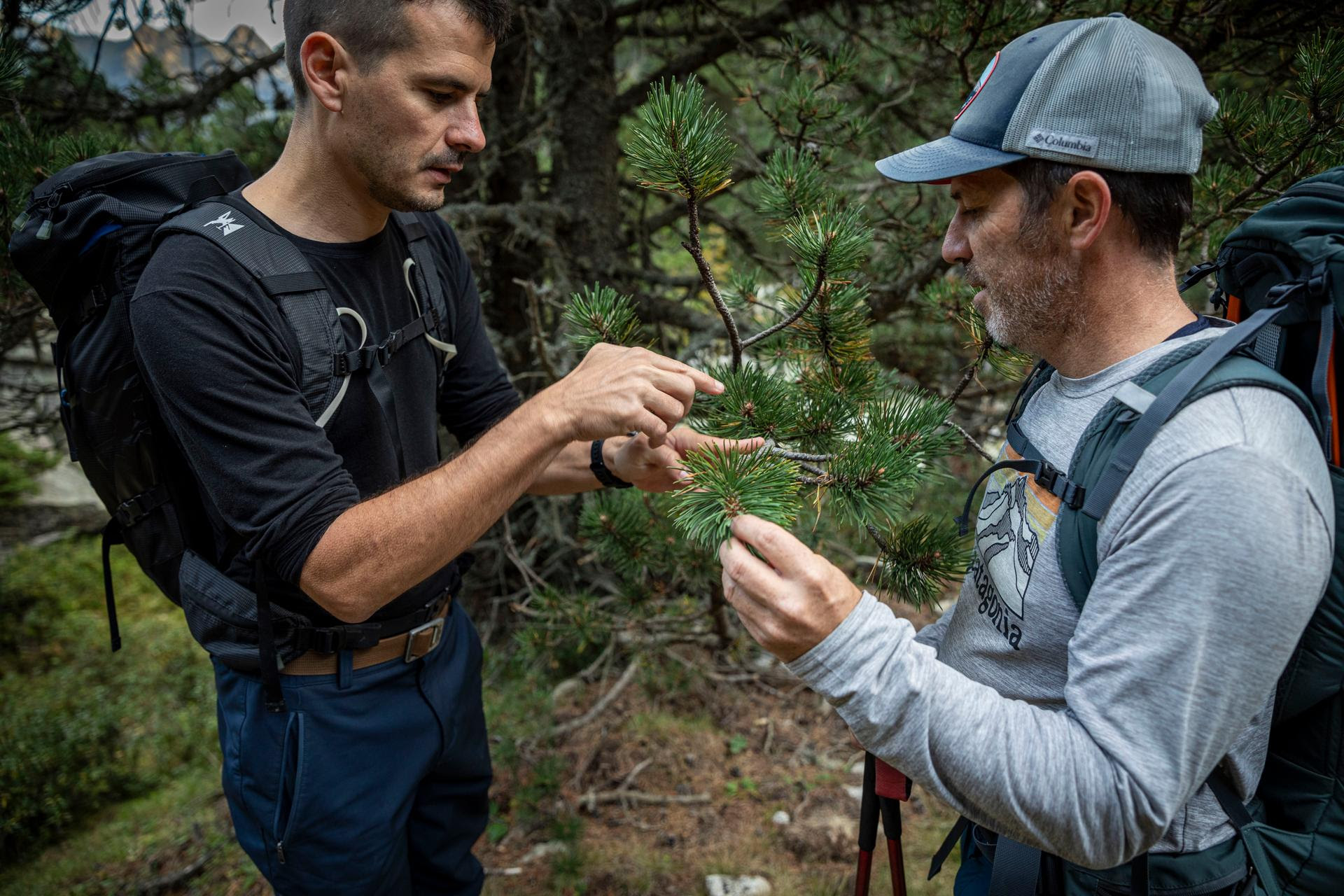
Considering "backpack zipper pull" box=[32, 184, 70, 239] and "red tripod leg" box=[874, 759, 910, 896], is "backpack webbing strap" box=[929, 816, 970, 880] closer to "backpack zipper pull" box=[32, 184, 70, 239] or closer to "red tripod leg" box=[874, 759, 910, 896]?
"red tripod leg" box=[874, 759, 910, 896]

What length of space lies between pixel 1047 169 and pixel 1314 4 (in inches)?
72.3

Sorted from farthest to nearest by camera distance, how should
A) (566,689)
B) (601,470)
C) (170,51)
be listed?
(170,51), (566,689), (601,470)

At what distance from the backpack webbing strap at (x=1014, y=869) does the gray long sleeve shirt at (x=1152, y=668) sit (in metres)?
0.22

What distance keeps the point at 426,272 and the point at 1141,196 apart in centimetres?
183

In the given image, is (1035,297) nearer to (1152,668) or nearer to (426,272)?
(1152,668)

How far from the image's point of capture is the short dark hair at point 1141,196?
1.38 m

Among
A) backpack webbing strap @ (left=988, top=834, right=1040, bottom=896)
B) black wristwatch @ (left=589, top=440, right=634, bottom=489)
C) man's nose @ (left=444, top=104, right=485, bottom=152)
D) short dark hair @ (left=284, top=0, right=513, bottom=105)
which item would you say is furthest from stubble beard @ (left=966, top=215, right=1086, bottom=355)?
short dark hair @ (left=284, top=0, right=513, bottom=105)

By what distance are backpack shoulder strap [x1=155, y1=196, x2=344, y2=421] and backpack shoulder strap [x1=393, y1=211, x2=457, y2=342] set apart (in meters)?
0.36

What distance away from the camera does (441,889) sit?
243cm

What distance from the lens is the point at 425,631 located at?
219 cm

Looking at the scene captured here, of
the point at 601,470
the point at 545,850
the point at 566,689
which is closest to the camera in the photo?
the point at 601,470

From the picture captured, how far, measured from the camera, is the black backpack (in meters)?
1.80

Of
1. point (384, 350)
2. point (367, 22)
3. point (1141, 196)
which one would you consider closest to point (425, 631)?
point (384, 350)

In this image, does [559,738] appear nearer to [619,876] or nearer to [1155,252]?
[619,876]
